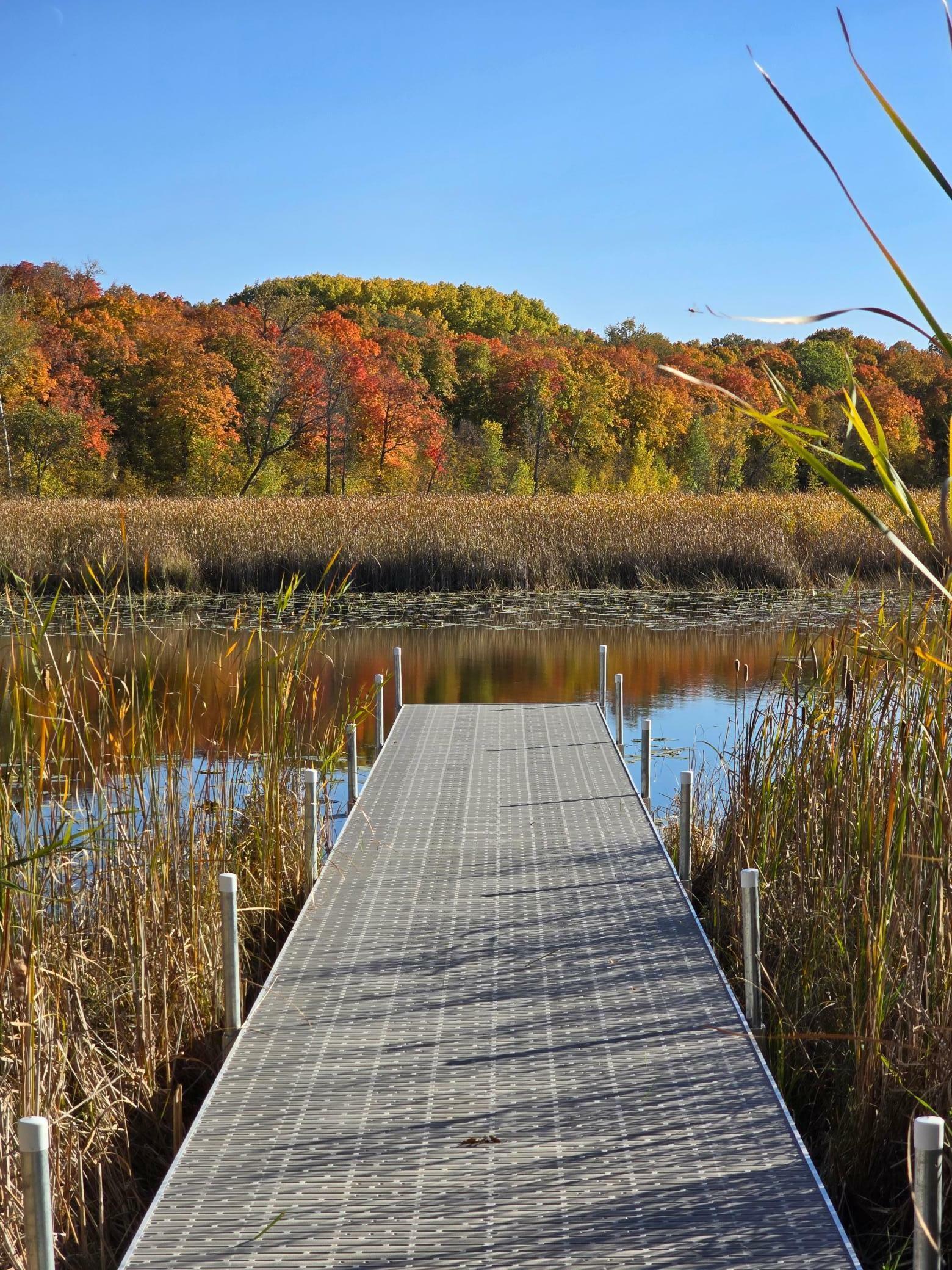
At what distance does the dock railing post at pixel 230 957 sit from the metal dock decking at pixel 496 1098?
62 mm

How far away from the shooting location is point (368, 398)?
29.8 metres

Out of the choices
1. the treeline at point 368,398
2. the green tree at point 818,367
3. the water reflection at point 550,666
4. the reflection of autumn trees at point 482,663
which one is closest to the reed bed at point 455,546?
the water reflection at point 550,666

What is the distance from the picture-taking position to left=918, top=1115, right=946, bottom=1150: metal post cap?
1581mm

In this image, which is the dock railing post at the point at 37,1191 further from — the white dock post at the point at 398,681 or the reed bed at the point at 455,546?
the reed bed at the point at 455,546

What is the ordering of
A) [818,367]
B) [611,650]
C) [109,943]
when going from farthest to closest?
[818,367] → [611,650] → [109,943]

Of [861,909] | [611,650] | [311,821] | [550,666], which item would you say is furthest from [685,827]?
[611,650]

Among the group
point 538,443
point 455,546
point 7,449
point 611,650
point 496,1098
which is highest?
point 538,443

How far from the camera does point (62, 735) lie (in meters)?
2.80

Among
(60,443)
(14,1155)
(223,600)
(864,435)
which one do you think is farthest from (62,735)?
(60,443)

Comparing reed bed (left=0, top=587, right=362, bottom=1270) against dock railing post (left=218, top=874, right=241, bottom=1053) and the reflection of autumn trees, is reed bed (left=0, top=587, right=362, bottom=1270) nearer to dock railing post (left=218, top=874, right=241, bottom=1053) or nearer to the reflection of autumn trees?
dock railing post (left=218, top=874, right=241, bottom=1053)

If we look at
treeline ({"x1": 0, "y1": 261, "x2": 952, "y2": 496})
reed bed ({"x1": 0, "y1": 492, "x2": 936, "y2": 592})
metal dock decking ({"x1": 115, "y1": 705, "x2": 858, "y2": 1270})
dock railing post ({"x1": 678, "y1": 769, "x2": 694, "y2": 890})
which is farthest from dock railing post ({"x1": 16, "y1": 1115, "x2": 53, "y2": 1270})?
treeline ({"x1": 0, "y1": 261, "x2": 952, "y2": 496})

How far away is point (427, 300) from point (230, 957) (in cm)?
3831

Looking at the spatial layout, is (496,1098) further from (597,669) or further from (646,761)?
(597,669)

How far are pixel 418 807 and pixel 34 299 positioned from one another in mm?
26340
